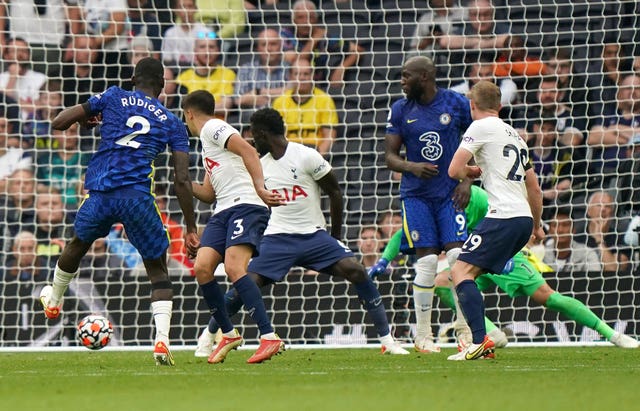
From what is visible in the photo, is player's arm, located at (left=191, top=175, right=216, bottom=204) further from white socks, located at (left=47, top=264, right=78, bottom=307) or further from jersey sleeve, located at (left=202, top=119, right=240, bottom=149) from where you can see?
white socks, located at (left=47, top=264, right=78, bottom=307)

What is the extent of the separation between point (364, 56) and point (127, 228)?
21.7 ft

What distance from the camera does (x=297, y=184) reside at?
28.6 feet

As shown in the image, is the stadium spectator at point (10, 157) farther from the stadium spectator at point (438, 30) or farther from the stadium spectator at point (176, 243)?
the stadium spectator at point (438, 30)

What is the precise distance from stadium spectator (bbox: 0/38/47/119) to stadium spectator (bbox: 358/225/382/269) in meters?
4.07

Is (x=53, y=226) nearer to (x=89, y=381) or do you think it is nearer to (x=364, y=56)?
(x=364, y=56)

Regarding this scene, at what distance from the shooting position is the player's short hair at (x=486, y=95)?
773 cm

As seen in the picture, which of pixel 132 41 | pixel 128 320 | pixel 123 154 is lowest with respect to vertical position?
pixel 128 320

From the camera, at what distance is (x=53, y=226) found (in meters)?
12.8

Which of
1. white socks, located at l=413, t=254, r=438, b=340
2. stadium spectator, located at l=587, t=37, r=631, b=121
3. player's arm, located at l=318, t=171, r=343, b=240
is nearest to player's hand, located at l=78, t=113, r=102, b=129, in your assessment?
player's arm, located at l=318, t=171, r=343, b=240

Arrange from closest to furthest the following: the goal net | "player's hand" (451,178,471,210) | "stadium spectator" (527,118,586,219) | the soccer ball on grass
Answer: the soccer ball on grass, "player's hand" (451,178,471,210), the goal net, "stadium spectator" (527,118,586,219)

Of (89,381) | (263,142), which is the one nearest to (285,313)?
(263,142)

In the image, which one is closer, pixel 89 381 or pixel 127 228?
pixel 89 381

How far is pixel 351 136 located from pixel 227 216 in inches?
213

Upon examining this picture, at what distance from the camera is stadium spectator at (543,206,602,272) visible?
40.1ft
